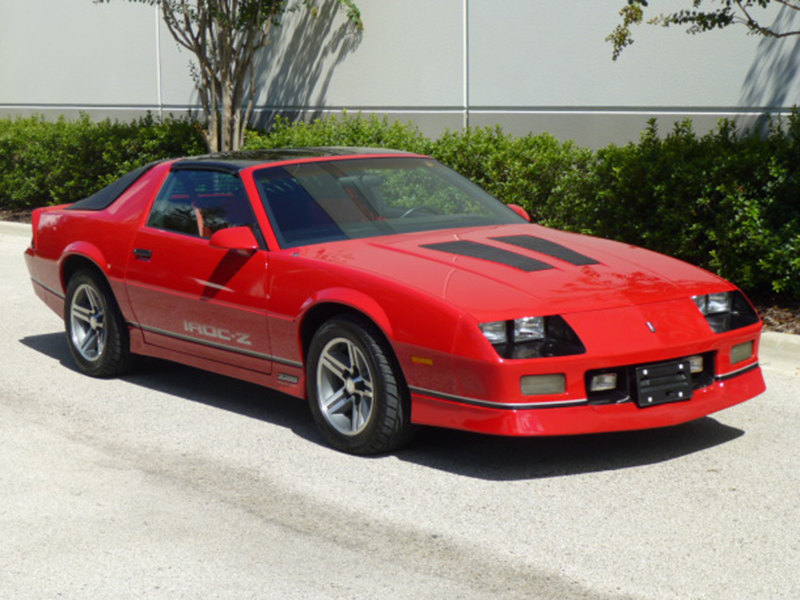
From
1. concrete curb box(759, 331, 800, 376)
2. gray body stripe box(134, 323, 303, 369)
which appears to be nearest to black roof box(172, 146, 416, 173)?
gray body stripe box(134, 323, 303, 369)

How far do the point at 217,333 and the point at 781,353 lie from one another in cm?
391

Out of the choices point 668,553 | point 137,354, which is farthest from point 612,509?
point 137,354

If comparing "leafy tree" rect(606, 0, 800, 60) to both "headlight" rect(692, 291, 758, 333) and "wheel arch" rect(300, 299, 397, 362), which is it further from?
"wheel arch" rect(300, 299, 397, 362)

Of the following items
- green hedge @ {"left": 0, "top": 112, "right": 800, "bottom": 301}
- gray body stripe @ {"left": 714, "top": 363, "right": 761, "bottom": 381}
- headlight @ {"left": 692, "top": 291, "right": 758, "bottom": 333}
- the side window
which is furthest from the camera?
green hedge @ {"left": 0, "top": 112, "right": 800, "bottom": 301}

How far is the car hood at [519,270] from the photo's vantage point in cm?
571

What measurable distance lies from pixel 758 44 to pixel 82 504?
8203mm

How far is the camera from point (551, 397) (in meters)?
5.52

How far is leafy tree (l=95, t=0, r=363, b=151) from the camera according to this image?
15.0 m

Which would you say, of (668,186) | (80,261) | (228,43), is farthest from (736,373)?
(228,43)

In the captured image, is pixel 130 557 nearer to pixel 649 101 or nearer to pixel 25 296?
pixel 25 296

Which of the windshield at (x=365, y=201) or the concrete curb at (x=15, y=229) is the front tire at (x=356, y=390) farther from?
the concrete curb at (x=15, y=229)

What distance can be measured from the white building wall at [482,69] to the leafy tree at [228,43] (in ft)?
1.25

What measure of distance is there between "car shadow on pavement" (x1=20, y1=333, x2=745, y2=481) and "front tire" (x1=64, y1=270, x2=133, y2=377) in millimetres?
840

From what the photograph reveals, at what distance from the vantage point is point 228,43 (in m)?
15.3
